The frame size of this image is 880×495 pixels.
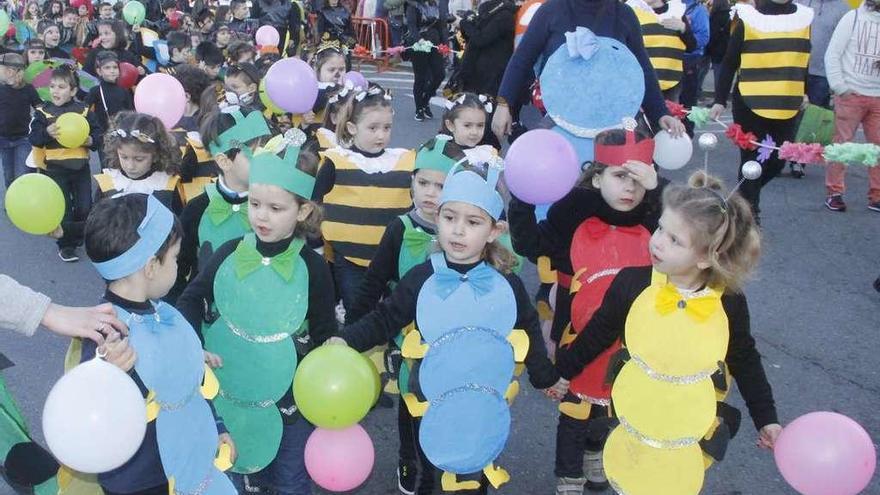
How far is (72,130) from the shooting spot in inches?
241

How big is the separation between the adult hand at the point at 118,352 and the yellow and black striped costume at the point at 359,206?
1823 millimetres

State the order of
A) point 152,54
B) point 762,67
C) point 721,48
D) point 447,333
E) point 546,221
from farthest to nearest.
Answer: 1. point 721,48
2. point 152,54
3. point 762,67
4. point 546,221
5. point 447,333

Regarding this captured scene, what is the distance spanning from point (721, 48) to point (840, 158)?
631 cm

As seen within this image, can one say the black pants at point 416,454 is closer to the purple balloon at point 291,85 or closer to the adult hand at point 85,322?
the adult hand at point 85,322

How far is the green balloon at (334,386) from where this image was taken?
2658 millimetres

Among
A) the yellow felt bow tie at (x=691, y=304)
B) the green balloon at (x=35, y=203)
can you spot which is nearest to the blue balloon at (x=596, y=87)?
the yellow felt bow tie at (x=691, y=304)

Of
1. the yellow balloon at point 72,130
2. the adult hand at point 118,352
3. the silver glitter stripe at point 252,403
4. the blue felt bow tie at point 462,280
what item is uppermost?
the adult hand at point 118,352

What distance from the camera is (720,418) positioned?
2.80m

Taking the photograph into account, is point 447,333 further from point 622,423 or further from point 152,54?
point 152,54

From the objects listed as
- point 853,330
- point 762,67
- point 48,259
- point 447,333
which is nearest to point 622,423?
point 447,333

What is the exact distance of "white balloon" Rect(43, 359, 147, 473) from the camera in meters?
1.90

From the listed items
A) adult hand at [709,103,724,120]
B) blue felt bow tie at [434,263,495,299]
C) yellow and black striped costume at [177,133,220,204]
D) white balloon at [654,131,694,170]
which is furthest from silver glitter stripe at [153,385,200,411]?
adult hand at [709,103,724,120]

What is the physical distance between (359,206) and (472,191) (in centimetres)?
118

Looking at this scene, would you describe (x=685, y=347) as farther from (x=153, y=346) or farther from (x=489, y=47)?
(x=489, y=47)
